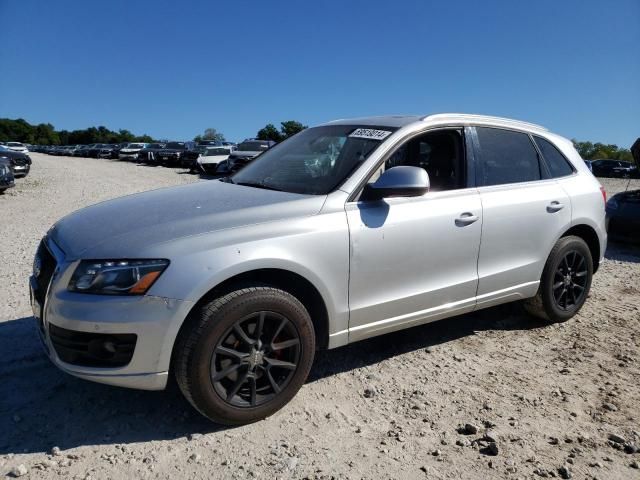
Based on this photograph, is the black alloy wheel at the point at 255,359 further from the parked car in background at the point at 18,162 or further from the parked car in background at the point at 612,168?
the parked car in background at the point at 612,168

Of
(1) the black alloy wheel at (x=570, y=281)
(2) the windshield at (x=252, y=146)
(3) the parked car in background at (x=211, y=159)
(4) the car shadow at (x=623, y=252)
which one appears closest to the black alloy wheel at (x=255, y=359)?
(1) the black alloy wheel at (x=570, y=281)

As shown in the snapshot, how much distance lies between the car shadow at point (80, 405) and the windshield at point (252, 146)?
700 inches

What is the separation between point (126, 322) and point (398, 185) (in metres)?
1.65

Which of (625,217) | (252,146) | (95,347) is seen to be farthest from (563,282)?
(252,146)

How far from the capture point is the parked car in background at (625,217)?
755 centimetres

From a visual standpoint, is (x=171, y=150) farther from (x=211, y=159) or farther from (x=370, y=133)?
(x=370, y=133)

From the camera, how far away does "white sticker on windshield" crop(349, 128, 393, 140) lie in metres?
3.29

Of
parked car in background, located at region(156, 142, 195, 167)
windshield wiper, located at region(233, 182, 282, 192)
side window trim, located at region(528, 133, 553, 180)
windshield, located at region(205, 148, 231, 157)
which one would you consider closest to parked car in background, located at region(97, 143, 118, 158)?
parked car in background, located at region(156, 142, 195, 167)

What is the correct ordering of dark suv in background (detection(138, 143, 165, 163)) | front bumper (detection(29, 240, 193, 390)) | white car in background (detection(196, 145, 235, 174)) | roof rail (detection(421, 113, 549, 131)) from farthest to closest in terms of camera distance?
dark suv in background (detection(138, 143, 165, 163)) → white car in background (detection(196, 145, 235, 174)) → roof rail (detection(421, 113, 549, 131)) → front bumper (detection(29, 240, 193, 390))

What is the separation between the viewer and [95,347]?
2402 millimetres

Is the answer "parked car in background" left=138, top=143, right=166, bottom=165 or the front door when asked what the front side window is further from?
"parked car in background" left=138, top=143, right=166, bottom=165

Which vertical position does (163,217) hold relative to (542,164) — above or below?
below

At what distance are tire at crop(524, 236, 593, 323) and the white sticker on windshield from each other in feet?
5.81

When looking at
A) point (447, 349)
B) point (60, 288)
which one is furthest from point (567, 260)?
point (60, 288)
